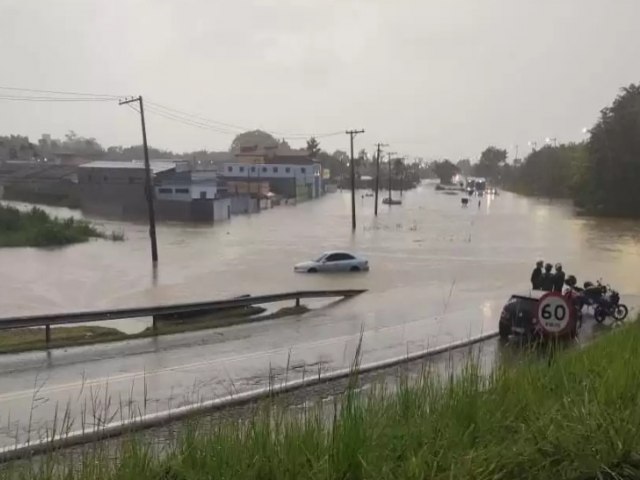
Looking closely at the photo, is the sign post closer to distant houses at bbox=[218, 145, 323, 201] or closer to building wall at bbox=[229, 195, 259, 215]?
building wall at bbox=[229, 195, 259, 215]

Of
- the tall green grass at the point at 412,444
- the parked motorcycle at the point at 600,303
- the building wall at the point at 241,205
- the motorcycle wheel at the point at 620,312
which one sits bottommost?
the building wall at the point at 241,205

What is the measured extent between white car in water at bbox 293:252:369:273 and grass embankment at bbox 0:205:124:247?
2146cm

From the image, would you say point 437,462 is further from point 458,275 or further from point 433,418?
point 458,275

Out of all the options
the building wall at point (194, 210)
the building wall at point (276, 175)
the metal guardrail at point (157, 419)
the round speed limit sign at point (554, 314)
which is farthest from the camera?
the building wall at point (276, 175)

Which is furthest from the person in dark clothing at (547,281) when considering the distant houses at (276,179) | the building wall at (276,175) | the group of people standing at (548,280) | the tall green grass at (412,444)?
the building wall at (276,175)

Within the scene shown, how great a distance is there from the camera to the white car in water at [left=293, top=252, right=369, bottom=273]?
36312 millimetres

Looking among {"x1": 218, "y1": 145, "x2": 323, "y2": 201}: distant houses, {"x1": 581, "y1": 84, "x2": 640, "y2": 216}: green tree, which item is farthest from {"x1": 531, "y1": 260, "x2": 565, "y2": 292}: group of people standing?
{"x1": 218, "y1": 145, "x2": 323, "y2": 201}: distant houses

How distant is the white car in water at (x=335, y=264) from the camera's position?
36.3 metres

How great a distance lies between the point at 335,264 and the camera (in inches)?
1436

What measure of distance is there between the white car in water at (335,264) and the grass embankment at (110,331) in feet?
43.0

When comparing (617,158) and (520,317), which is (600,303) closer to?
(520,317)

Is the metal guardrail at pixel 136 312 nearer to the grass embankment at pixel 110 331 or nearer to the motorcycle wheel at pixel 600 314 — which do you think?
the grass embankment at pixel 110 331

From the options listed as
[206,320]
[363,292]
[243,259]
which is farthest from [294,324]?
[243,259]

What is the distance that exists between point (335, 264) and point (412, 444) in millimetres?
32629
